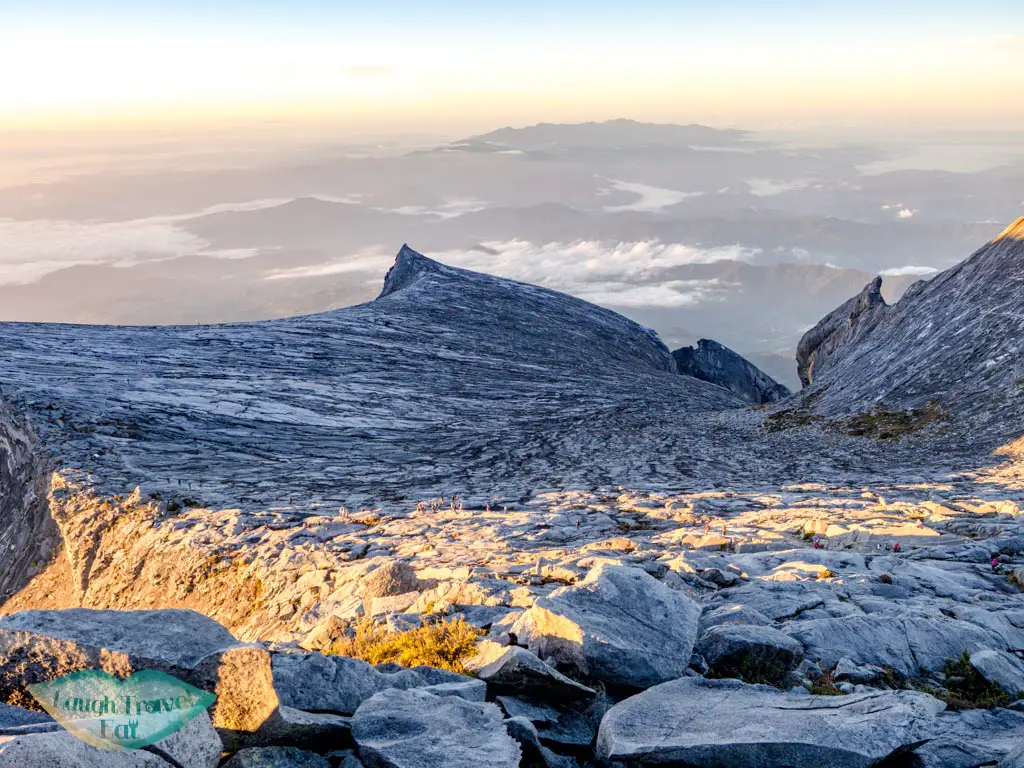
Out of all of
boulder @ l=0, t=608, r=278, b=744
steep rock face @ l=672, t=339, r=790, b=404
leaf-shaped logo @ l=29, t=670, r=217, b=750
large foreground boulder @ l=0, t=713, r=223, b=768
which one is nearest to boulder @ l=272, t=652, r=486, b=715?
boulder @ l=0, t=608, r=278, b=744

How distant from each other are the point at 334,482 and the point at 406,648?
60.3ft

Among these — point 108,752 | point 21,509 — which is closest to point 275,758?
point 108,752

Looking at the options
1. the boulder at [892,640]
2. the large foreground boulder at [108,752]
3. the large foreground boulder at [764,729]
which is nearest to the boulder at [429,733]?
the large foreground boulder at [764,729]

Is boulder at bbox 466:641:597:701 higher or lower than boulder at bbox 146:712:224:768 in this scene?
lower

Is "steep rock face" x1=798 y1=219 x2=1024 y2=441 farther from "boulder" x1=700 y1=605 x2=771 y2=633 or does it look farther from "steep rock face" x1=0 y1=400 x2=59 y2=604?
"steep rock face" x1=0 y1=400 x2=59 y2=604

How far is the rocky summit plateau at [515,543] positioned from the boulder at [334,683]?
4 centimetres

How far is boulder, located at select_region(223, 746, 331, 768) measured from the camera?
7.55 meters

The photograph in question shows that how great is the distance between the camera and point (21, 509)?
27.0m

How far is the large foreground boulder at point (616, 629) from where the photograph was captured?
1005cm

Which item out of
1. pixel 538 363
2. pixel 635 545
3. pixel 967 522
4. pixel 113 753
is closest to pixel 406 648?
pixel 113 753

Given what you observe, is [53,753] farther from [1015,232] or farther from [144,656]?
[1015,232]

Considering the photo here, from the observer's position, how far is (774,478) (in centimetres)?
3216

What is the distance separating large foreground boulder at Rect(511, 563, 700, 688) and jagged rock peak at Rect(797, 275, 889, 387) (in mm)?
53653

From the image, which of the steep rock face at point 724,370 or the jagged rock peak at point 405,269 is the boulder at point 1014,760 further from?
→ the steep rock face at point 724,370
